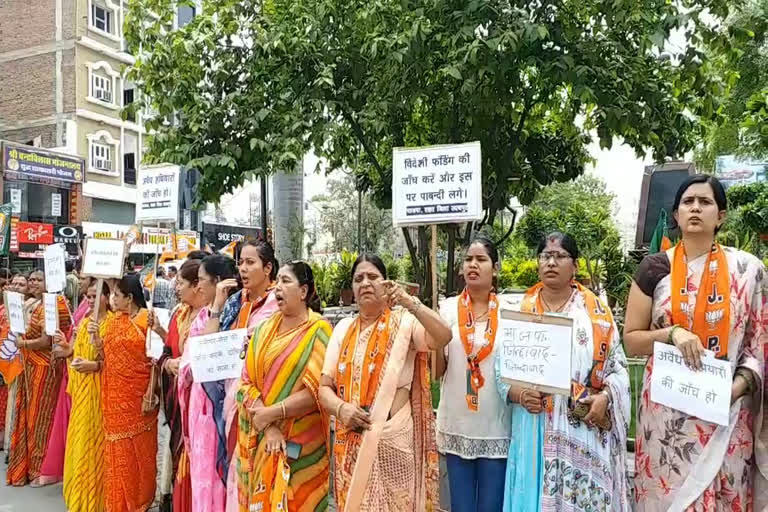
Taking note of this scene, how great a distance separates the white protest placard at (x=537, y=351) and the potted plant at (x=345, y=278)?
10255mm

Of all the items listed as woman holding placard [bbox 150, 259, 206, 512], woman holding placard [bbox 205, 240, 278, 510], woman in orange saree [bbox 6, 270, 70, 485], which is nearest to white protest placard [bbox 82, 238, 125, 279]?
woman holding placard [bbox 150, 259, 206, 512]

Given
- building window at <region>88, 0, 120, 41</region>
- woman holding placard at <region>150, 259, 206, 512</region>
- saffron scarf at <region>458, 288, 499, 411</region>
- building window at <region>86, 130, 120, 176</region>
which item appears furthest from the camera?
building window at <region>88, 0, 120, 41</region>

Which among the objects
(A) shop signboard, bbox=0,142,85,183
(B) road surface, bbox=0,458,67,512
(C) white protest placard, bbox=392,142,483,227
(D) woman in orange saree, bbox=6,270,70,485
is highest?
(A) shop signboard, bbox=0,142,85,183

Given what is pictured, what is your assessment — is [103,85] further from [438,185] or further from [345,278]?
[438,185]

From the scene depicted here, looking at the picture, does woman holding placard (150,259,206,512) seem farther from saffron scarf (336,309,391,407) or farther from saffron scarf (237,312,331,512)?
saffron scarf (336,309,391,407)

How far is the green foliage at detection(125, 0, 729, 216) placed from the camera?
499 centimetres

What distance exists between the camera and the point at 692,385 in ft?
7.84

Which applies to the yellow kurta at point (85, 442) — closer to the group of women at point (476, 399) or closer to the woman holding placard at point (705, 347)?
the group of women at point (476, 399)

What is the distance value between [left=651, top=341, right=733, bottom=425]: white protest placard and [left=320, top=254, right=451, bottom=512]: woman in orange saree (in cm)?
87

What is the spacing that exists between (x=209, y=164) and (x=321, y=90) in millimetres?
1240

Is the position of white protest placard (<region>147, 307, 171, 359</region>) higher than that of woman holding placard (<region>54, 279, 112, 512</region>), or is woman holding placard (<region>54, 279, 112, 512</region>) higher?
white protest placard (<region>147, 307, 171, 359</region>)

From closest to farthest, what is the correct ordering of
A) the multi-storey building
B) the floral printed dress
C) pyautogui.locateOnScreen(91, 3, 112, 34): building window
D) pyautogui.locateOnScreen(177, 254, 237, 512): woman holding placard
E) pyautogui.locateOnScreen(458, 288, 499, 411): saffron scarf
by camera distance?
the floral printed dress
pyautogui.locateOnScreen(458, 288, 499, 411): saffron scarf
pyautogui.locateOnScreen(177, 254, 237, 512): woman holding placard
the multi-storey building
pyautogui.locateOnScreen(91, 3, 112, 34): building window

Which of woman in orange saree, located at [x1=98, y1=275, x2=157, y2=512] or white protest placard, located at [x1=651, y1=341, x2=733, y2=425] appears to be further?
woman in orange saree, located at [x1=98, y1=275, x2=157, y2=512]

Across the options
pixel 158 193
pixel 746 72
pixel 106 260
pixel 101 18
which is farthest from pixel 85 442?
pixel 101 18
